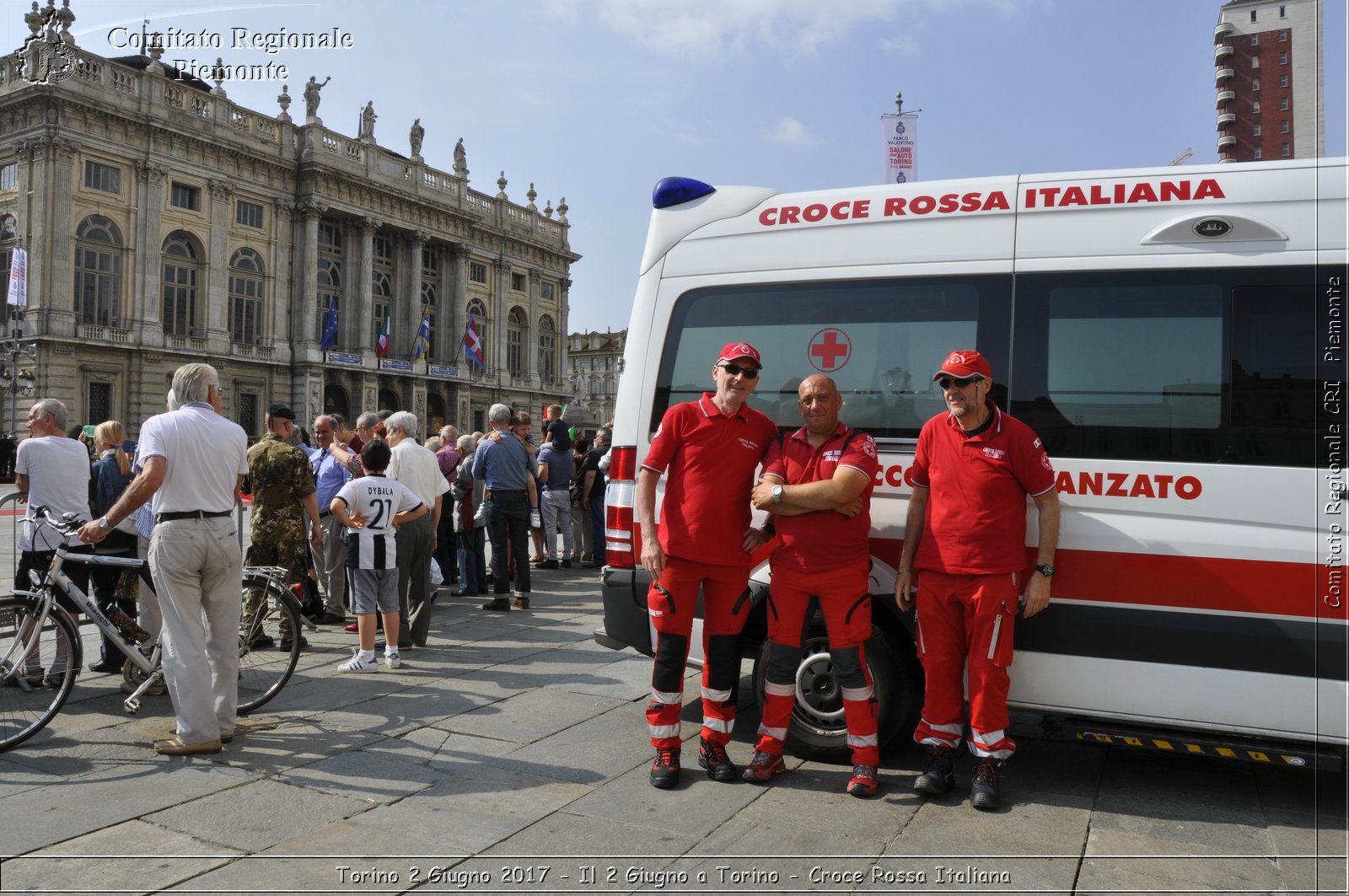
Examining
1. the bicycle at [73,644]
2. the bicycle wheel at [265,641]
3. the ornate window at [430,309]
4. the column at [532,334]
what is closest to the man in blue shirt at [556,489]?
the bicycle wheel at [265,641]

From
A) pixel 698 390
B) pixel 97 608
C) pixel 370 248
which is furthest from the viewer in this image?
pixel 370 248

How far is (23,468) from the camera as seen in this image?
20.2 feet

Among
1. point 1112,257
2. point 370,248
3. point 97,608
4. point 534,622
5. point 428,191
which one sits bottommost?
point 534,622

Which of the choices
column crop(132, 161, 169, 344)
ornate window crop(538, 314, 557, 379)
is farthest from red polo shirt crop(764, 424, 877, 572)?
ornate window crop(538, 314, 557, 379)

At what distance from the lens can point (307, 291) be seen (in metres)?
46.8

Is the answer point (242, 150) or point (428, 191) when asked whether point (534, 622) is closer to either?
point (242, 150)

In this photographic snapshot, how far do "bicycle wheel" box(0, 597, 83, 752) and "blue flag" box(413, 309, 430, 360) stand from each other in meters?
48.4

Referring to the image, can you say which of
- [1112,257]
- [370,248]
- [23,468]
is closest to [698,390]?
[1112,257]

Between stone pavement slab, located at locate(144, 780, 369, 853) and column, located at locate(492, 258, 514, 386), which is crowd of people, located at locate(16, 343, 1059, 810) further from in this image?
column, located at locate(492, 258, 514, 386)

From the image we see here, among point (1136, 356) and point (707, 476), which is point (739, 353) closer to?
point (707, 476)

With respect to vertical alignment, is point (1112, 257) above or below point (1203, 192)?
below

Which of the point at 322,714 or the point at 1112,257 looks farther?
the point at 322,714

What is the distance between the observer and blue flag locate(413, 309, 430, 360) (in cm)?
5203

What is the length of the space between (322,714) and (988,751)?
12.1 ft
